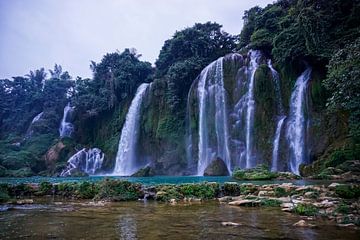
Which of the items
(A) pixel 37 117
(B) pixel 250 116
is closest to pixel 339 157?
(B) pixel 250 116

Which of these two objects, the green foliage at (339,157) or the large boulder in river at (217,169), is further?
the large boulder in river at (217,169)

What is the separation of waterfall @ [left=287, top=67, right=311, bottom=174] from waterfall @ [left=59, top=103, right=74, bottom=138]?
36183mm

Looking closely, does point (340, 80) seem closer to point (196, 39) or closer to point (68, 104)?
point (196, 39)

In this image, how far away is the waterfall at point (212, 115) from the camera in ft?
104

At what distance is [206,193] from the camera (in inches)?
429

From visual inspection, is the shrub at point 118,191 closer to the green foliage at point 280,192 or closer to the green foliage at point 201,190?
the green foliage at point 201,190

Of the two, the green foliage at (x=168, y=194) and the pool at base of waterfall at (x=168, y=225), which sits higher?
the green foliage at (x=168, y=194)

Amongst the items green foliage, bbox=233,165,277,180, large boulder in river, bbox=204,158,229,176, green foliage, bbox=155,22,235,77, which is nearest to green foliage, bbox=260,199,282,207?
green foliage, bbox=233,165,277,180

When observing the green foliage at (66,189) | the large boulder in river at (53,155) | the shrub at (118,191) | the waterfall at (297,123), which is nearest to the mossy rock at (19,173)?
the large boulder in river at (53,155)

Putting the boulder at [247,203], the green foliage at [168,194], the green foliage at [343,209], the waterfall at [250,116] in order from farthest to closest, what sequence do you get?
1. the waterfall at [250,116]
2. the green foliage at [168,194]
3. the boulder at [247,203]
4. the green foliage at [343,209]

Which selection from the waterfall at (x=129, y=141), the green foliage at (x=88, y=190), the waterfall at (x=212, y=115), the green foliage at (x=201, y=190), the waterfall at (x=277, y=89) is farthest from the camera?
the waterfall at (x=129, y=141)

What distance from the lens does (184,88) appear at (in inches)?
1544

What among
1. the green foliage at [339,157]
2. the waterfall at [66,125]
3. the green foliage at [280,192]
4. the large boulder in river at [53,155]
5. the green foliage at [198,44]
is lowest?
the green foliage at [280,192]

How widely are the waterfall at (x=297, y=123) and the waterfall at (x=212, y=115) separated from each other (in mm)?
6681
